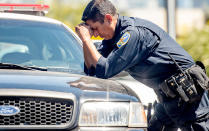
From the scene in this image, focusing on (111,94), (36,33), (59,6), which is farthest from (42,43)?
(59,6)

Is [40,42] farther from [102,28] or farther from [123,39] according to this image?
[123,39]

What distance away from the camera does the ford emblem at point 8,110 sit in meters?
3.51

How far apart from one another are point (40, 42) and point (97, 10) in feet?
4.38

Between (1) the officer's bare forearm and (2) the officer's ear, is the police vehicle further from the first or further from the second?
(2) the officer's ear

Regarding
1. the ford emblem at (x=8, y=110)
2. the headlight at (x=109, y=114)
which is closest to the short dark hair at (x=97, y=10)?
the headlight at (x=109, y=114)

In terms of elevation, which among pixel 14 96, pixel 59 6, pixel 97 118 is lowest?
pixel 59 6

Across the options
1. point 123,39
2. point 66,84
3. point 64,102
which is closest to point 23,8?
point 123,39

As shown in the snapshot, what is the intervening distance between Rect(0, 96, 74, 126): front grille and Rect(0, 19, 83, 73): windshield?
1.35 meters

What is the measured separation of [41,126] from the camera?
139 inches

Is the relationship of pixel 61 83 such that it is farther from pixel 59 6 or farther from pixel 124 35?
pixel 59 6

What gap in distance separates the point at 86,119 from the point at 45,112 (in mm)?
280

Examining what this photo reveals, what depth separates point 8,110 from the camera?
3520mm

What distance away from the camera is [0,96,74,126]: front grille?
353 centimetres

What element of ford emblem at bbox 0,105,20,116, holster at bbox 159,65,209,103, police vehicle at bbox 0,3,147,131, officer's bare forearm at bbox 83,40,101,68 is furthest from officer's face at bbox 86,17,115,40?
ford emblem at bbox 0,105,20,116
